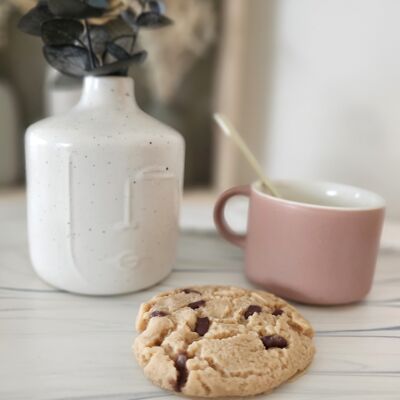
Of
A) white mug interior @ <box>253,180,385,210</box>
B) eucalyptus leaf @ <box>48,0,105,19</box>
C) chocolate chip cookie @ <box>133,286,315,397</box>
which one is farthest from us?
white mug interior @ <box>253,180,385,210</box>

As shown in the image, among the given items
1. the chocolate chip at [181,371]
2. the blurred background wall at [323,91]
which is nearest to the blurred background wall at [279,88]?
the blurred background wall at [323,91]

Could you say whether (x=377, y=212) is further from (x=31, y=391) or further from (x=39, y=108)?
(x=39, y=108)

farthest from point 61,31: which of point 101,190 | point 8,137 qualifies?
point 8,137

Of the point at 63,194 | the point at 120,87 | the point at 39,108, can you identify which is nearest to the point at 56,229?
the point at 63,194

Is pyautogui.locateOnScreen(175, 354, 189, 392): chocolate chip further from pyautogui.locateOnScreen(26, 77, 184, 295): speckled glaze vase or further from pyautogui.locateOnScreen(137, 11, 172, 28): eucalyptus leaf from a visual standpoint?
pyautogui.locateOnScreen(137, 11, 172, 28): eucalyptus leaf

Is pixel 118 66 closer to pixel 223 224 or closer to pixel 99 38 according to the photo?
pixel 99 38

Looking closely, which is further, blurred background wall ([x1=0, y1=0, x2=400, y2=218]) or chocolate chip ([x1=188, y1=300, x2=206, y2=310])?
blurred background wall ([x1=0, y1=0, x2=400, y2=218])

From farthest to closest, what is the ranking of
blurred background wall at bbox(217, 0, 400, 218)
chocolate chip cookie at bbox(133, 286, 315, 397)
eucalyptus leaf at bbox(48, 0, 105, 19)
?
blurred background wall at bbox(217, 0, 400, 218) → eucalyptus leaf at bbox(48, 0, 105, 19) → chocolate chip cookie at bbox(133, 286, 315, 397)

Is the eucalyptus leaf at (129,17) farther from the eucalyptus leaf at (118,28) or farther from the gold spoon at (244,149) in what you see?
the gold spoon at (244,149)

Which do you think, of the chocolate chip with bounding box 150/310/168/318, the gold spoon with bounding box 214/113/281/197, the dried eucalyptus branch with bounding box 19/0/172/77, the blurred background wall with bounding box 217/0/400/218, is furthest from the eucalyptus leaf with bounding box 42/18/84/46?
the blurred background wall with bounding box 217/0/400/218
